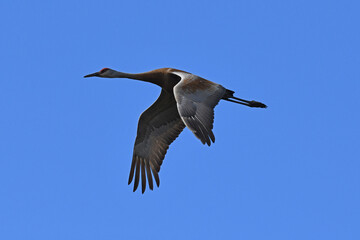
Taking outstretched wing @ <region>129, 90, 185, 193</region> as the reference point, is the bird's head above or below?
above

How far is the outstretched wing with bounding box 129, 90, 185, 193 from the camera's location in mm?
14078

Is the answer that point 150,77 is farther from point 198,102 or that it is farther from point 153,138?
point 198,102

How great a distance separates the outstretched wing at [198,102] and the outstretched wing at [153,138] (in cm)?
206

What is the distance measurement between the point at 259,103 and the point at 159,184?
112 inches

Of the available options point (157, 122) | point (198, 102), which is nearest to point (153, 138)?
point (157, 122)

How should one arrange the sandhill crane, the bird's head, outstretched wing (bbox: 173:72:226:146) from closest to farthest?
outstretched wing (bbox: 173:72:226:146) < the sandhill crane < the bird's head

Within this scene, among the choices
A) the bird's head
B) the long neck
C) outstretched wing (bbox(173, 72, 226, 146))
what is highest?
the bird's head

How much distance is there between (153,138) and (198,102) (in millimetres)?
3252

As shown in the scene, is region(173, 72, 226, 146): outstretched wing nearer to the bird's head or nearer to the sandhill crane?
the sandhill crane

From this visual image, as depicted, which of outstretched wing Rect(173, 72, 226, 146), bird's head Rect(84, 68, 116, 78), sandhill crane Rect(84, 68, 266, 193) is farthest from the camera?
bird's head Rect(84, 68, 116, 78)

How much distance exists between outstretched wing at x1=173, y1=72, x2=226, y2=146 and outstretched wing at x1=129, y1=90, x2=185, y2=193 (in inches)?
81.1

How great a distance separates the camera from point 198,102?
11234 millimetres

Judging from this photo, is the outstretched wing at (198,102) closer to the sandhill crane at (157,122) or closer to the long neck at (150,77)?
the sandhill crane at (157,122)

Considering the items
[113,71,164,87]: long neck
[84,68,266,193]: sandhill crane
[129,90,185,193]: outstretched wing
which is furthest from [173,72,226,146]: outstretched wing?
[129,90,185,193]: outstretched wing
